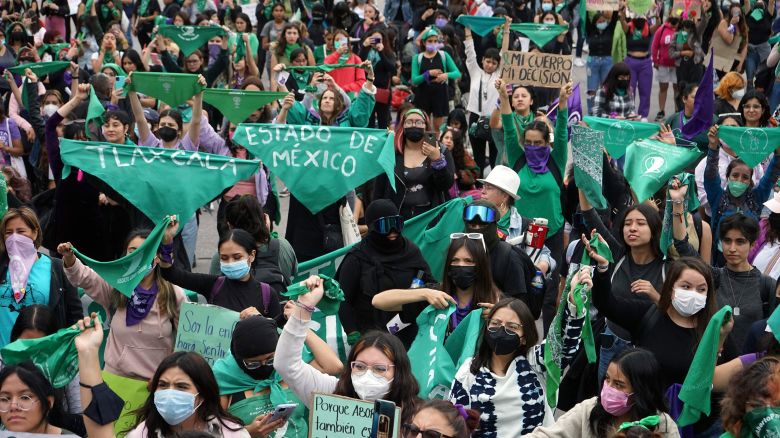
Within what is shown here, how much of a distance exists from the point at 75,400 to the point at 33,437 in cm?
91

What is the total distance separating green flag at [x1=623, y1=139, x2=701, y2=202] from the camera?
8492 millimetres

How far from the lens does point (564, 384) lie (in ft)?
21.7

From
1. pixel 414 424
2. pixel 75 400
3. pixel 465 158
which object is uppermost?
pixel 414 424

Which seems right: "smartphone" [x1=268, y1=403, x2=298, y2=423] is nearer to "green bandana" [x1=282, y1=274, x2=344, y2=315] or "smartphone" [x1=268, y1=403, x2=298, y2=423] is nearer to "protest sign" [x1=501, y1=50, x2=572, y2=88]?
"green bandana" [x1=282, y1=274, x2=344, y2=315]

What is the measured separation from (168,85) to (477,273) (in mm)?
4550

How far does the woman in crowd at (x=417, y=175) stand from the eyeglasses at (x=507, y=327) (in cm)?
332

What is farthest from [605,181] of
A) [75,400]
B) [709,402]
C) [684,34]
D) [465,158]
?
[684,34]

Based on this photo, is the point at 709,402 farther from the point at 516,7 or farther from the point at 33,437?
the point at 516,7

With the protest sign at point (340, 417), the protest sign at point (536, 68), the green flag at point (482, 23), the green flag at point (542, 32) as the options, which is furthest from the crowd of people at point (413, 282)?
the green flag at point (482, 23)

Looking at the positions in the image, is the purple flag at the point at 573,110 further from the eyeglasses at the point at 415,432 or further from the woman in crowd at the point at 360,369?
the eyeglasses at the point at 415,432

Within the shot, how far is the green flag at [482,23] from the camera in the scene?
16.2 meters

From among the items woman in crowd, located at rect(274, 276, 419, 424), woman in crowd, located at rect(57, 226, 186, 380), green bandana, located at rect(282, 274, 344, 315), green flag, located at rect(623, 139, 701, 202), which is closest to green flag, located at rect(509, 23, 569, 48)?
green flag, located at rect(623, 139, 701, 202)

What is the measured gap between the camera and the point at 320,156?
8.93 meters

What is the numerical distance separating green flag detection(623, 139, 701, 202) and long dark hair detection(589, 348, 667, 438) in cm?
301
